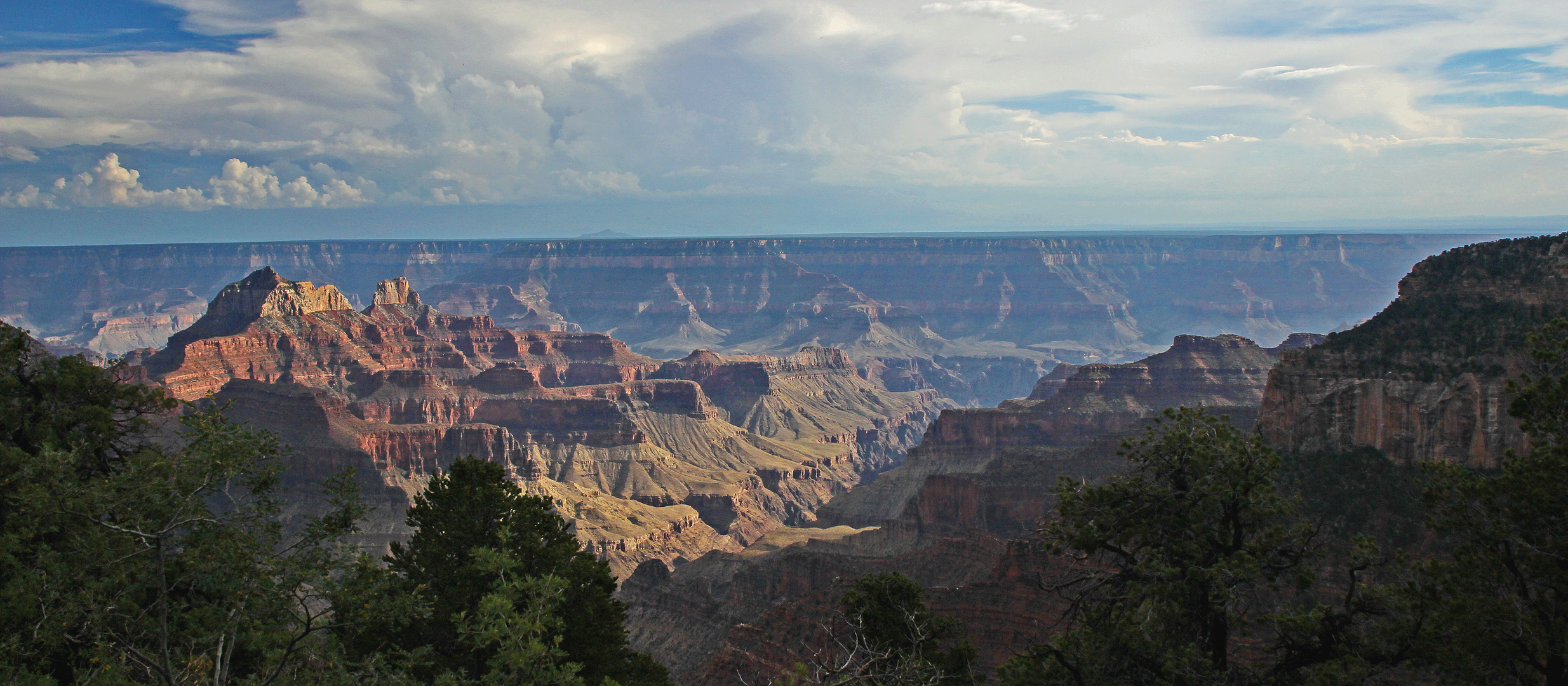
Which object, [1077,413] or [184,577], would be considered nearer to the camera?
[184,577]

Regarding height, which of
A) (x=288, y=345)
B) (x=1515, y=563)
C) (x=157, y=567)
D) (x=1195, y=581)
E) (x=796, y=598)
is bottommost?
(x=796, y=598)

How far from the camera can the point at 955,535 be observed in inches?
3659

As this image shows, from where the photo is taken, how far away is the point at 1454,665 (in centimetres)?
2133

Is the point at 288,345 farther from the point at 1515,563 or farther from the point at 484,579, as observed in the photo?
the point at 1515,563

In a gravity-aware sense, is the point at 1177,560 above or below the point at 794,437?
above

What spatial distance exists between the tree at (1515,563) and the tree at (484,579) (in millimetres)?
19072

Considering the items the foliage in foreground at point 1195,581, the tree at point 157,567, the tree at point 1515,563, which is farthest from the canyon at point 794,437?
the tree at point 1515,563

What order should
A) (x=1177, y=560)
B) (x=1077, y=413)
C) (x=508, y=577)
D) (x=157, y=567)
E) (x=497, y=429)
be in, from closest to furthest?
(x=157, y=567)
(x=1177, y=560)
(x=508, y=577)
(x=497, y=429)
(x=1077, y=413)

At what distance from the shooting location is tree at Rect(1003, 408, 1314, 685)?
2342 cm

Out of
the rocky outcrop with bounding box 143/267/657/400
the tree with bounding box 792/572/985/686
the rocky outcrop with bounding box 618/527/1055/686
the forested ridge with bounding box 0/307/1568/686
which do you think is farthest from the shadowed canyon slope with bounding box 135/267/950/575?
the forested ridge with bounding box 0/307/1568/686

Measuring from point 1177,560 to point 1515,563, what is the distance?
258 inches

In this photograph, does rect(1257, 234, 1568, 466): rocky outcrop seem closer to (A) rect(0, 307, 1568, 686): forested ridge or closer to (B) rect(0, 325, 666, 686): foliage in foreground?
(A) rect(0, 307, 1568, 686): forested ridge

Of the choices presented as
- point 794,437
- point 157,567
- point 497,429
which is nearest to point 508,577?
point 157,567

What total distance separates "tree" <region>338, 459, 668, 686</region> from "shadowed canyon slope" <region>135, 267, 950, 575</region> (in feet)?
235
